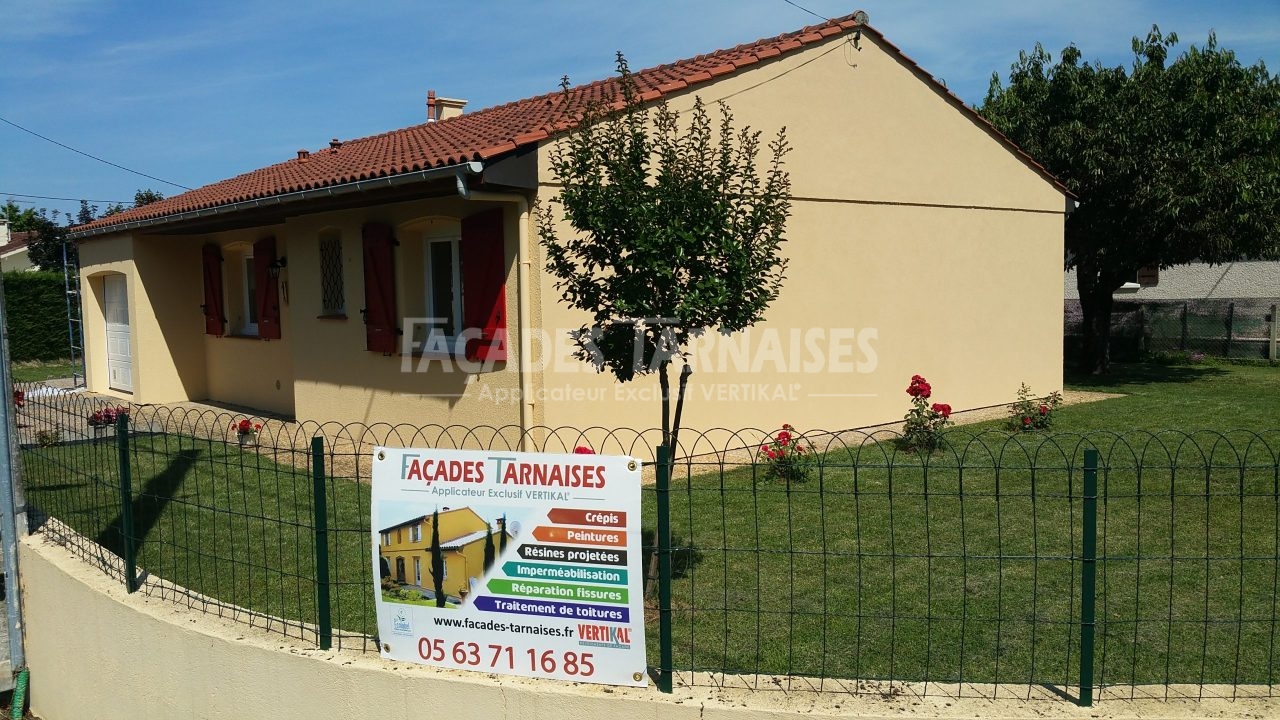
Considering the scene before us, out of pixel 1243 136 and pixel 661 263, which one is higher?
pixel 1243 136

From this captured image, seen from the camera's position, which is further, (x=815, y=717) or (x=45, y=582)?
(x=45, y=582)

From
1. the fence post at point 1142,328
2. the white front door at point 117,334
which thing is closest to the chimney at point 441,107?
the white front door at point 117,334

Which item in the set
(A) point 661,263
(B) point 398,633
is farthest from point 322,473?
(A) point 661,263

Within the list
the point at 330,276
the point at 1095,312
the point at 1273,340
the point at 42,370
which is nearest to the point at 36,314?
the point at 42,370

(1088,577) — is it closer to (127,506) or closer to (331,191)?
(127,506)

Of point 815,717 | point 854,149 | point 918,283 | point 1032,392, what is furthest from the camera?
point 1032,392

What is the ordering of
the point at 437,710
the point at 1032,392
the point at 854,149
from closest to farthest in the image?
1. the point at 437,710
2. the point at 854,149
3. the point at 1032,392

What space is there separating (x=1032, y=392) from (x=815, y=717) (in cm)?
1120

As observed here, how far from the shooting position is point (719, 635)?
4730 mm

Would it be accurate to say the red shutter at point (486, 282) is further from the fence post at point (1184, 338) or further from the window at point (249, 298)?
the fence post at point (1184, 338)

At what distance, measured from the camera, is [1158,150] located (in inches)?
577

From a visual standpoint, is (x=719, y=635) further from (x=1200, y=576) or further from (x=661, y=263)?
(x=1200, y=576)

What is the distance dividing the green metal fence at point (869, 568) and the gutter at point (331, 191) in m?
2.42

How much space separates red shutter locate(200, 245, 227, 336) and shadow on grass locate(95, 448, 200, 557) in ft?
16.7
